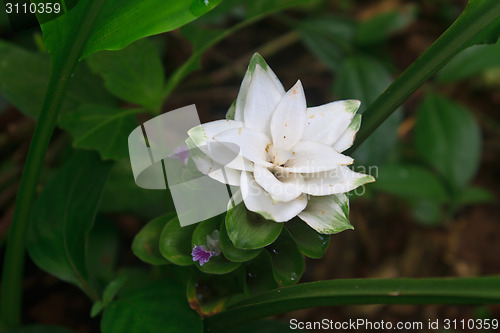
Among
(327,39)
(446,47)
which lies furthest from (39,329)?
(327,39)

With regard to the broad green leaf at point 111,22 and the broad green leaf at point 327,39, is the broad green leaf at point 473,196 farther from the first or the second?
the broad green leaf at point 111,22

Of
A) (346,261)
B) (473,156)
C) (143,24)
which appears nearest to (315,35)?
(473,156)

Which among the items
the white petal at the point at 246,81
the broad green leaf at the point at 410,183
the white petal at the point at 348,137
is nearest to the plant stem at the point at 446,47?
the white petal at the point at 348,137

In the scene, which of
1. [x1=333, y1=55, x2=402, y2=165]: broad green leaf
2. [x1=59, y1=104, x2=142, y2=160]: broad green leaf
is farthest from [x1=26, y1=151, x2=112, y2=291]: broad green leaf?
[x1=333, y1=55, x2=402, y2=165]: broad green leaf

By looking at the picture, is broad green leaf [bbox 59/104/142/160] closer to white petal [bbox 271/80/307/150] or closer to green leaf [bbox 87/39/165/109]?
green leaf [bbox 87/39/165/109]

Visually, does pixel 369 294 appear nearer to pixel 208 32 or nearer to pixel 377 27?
pixel 208 32
